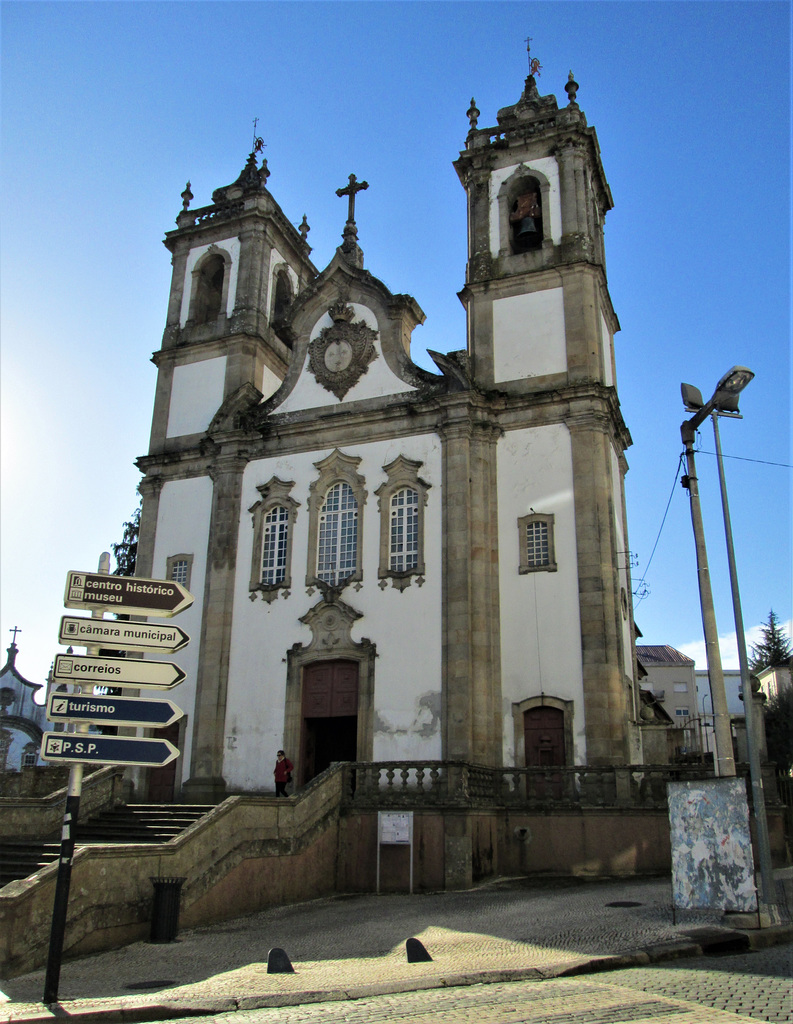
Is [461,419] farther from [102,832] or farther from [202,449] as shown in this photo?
[102,832]

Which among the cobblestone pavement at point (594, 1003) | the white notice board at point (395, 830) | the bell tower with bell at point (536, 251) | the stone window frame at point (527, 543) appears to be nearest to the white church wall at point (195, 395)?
the bell tower with bell at point (536, 251)

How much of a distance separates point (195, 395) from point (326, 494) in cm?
641

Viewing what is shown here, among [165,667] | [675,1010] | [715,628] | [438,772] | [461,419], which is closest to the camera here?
[675,1010]

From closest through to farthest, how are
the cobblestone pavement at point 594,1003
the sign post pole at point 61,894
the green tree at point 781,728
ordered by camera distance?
the cobblestone pavement at point 594,1003 < the sign post pole at point 61,894 < the green tree at point 781,728

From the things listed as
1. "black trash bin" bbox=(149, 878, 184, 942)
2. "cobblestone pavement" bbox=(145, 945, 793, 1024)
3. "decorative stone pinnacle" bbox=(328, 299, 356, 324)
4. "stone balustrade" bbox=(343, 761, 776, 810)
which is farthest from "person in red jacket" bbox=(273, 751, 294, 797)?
"decorative stone pinnacle" bbox=(328, 299, 356, 324)

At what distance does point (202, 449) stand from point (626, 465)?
39.3 ft

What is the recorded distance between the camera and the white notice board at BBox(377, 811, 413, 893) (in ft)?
56.2

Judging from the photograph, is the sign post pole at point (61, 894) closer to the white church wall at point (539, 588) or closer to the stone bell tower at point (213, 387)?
the white church wall at point (539, 588)

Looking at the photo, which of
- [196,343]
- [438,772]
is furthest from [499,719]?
[196,343]

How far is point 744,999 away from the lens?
783cm

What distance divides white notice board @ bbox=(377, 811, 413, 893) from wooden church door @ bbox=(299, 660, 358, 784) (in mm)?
4398

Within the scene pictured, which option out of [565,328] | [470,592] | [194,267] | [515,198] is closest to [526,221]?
[515,198]

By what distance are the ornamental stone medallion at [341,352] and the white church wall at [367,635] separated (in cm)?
205

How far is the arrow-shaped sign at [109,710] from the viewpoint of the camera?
9180 mm
